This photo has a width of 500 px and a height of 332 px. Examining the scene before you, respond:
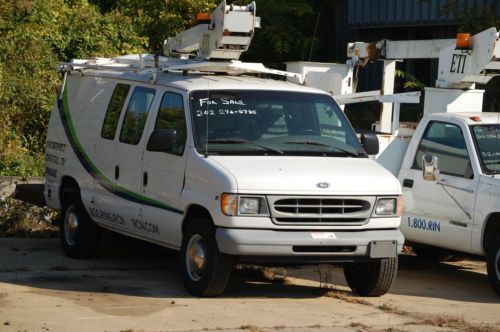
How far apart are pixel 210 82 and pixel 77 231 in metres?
2.55

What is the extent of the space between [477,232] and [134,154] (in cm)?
348

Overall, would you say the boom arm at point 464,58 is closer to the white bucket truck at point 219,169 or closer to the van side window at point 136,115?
the white bucket truck at point 219,169

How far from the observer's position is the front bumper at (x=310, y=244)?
9148 mm

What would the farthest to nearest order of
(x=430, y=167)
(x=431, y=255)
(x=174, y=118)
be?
(x=431, y=255), (x=430, y=167), (x=174, y=118)

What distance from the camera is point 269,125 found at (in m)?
10.2

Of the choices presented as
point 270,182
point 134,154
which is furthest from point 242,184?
point 134,154

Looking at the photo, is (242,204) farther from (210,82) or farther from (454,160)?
(454,160)

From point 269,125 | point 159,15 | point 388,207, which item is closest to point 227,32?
point 269,125

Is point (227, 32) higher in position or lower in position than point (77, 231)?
higher

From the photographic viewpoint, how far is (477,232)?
10.7m

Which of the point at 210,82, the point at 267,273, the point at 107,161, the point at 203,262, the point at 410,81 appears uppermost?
the point at 210,82

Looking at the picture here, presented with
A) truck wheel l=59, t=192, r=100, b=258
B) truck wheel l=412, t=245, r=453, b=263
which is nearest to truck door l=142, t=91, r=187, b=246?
truck wheel l=59, t=192, r=100, b=258

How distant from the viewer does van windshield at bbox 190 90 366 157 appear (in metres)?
9.91

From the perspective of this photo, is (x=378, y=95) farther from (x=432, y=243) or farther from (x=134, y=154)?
(x=134, y=154)
